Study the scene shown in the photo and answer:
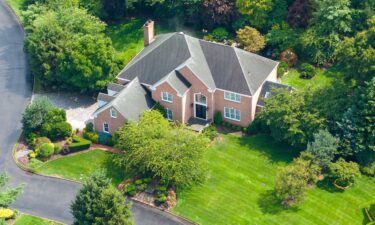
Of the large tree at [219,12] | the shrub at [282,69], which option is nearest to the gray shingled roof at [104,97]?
the large tree at [219,12]

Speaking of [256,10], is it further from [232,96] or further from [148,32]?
[232,96]

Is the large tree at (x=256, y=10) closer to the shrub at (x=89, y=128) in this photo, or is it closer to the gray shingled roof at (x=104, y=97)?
the gray shingled roof at (x=104, y=97)

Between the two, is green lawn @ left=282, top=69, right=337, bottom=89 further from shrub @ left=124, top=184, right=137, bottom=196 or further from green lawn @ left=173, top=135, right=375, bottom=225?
shrub @ left=124, top=184, right=137, bottom=196

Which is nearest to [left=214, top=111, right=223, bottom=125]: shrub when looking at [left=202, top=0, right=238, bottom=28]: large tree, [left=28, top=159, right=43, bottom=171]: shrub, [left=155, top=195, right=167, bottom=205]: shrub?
[left=155, top=195, right=167, bottom=205]: shrub

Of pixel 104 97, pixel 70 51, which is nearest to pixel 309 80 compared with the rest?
pixel 104 97

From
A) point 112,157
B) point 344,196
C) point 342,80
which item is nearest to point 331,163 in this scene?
point 344,196

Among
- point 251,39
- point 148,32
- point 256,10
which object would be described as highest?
point 256,10
